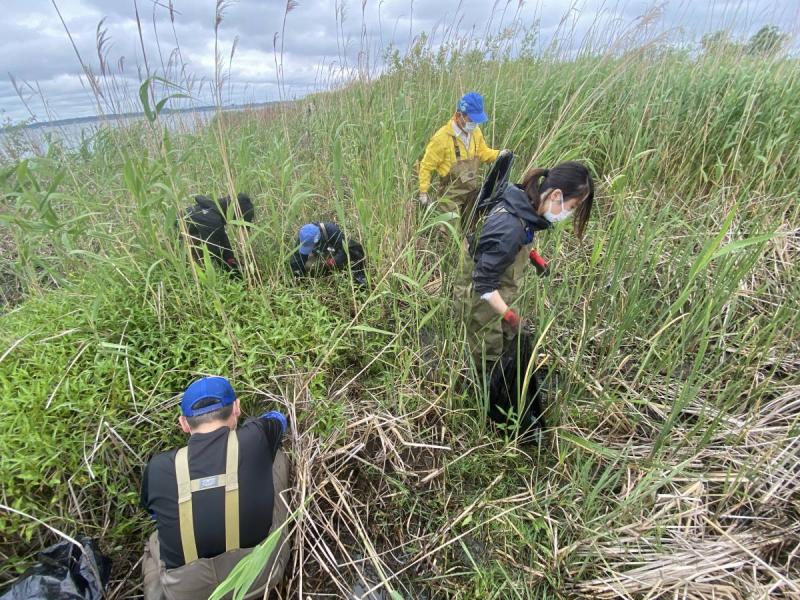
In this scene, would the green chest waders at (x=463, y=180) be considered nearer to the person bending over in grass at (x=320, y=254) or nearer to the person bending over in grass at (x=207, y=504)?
the person bending over in grass at (x=320, y=254)

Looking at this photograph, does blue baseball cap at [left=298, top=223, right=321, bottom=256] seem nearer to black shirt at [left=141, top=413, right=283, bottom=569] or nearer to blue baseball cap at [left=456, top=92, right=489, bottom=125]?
black shirt at [left=141, top=413, right=283, bottom=569]

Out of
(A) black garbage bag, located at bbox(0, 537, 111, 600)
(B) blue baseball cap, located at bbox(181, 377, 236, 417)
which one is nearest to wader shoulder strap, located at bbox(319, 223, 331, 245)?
(B) blue baseball cap, located at bbox(181, 377, 236, 417)

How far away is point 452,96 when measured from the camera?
11.5 ft

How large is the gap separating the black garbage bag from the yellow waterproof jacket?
2.82 meters

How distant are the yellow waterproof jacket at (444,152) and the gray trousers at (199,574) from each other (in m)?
2.58

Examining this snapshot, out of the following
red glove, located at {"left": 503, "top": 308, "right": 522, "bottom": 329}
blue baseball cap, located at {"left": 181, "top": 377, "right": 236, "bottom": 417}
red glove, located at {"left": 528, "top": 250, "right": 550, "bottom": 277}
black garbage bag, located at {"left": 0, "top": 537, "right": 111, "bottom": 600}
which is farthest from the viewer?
red glove, located at {"left": 528, "top": 250, "right": 550, "bottom": 277}

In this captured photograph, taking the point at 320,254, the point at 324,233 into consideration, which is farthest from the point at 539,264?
the point at 324,233

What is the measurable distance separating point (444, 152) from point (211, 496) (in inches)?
114

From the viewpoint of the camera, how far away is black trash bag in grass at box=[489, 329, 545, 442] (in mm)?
1732

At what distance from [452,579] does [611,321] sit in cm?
140

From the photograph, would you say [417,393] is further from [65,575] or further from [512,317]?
[65,575]

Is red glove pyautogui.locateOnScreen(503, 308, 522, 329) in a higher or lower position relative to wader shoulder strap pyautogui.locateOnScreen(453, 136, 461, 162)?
lower

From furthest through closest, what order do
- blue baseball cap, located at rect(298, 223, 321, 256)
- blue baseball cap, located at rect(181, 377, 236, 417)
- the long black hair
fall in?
blue baseball cap, located at rect(298, 223, 321, 256)
the long black hair
blue baseball cap, located at rect(181, 377, 236, 417)

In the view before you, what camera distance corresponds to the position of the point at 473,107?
2.85 metres
